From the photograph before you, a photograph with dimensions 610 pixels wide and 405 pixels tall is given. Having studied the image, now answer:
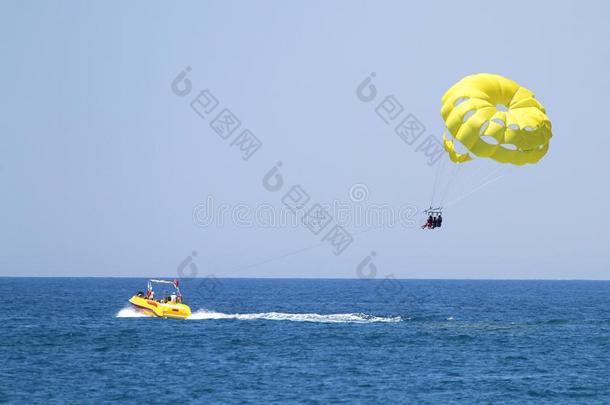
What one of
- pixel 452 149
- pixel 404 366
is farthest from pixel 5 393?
pixel 452 149

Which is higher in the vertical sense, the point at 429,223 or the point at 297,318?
the point at 429,223

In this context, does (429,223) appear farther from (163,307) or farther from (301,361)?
(163,307)

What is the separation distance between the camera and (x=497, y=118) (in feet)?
140

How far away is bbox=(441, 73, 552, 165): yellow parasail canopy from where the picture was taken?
4225 cm

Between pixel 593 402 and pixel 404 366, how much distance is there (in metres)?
11.6

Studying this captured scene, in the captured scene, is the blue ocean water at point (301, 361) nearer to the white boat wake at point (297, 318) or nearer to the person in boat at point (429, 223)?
the white boat wake at point (297, 318)

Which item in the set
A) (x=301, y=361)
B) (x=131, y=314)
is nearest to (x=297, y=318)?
(x=131, y=314)

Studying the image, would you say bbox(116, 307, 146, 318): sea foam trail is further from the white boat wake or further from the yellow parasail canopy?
the yellow parasail canopy

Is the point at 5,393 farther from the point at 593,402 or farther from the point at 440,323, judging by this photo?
the point at 440,323

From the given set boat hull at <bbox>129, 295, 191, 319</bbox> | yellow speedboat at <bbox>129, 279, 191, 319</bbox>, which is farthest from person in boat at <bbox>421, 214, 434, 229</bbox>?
boat hull at <bbox>129, 295, 191, 319</bbox>

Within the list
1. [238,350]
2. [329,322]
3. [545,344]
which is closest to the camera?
[238,350]

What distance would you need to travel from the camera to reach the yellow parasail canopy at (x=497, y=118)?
42.2 metres

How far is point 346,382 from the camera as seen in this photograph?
142ft

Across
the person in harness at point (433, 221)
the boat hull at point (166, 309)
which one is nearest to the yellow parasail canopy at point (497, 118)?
the person in harness at point (433, 221)
